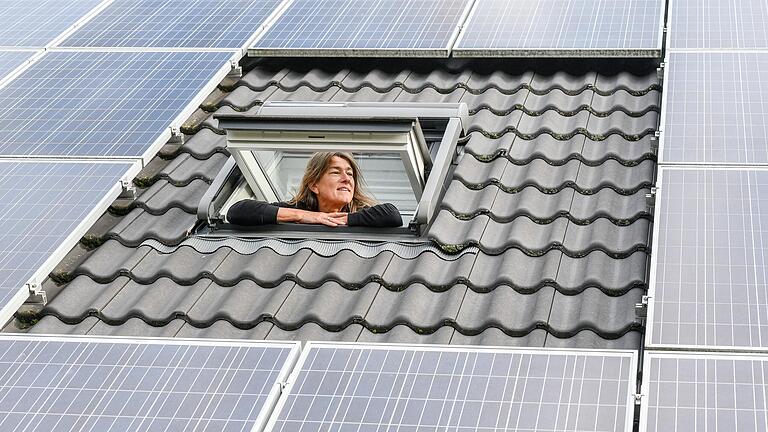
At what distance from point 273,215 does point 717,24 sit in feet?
15.8

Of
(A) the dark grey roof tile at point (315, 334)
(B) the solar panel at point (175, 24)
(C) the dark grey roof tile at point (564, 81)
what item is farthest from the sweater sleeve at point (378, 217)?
(B) the solar panel at point (175, 24)

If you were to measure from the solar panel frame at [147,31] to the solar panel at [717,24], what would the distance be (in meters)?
3.82

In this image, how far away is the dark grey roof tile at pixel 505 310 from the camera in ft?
25.0

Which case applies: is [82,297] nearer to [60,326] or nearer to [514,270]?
[60,326]

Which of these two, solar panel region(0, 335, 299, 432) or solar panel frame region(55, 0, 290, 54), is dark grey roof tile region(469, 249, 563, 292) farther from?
solar panel frame region(55, 0, 290, 54)

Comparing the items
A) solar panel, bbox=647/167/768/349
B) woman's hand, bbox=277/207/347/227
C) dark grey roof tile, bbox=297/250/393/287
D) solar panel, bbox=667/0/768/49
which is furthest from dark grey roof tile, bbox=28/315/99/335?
solar panel, bbox=667/0/768/49

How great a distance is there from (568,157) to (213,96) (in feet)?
10.8

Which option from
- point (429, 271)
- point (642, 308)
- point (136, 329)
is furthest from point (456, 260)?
point (136, 329)

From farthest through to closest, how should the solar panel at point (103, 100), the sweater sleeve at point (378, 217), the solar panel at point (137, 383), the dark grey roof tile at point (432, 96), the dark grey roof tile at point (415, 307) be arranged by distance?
the dark grey roof tile at point (432, 96), the solar panel at point (103, 100), the sweater sleeve at point (378, 217), the dark grey roof tile at point (415, 307), the solar panel at point (137, 383)

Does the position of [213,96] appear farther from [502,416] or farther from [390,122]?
[502,416]

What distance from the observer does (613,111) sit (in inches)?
409

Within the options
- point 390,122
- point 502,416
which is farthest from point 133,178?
point 502,416

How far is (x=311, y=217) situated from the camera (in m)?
8.98

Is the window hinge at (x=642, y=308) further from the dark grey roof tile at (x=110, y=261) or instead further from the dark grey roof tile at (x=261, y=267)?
the dark grey roof tile at (x=110, y=261)
